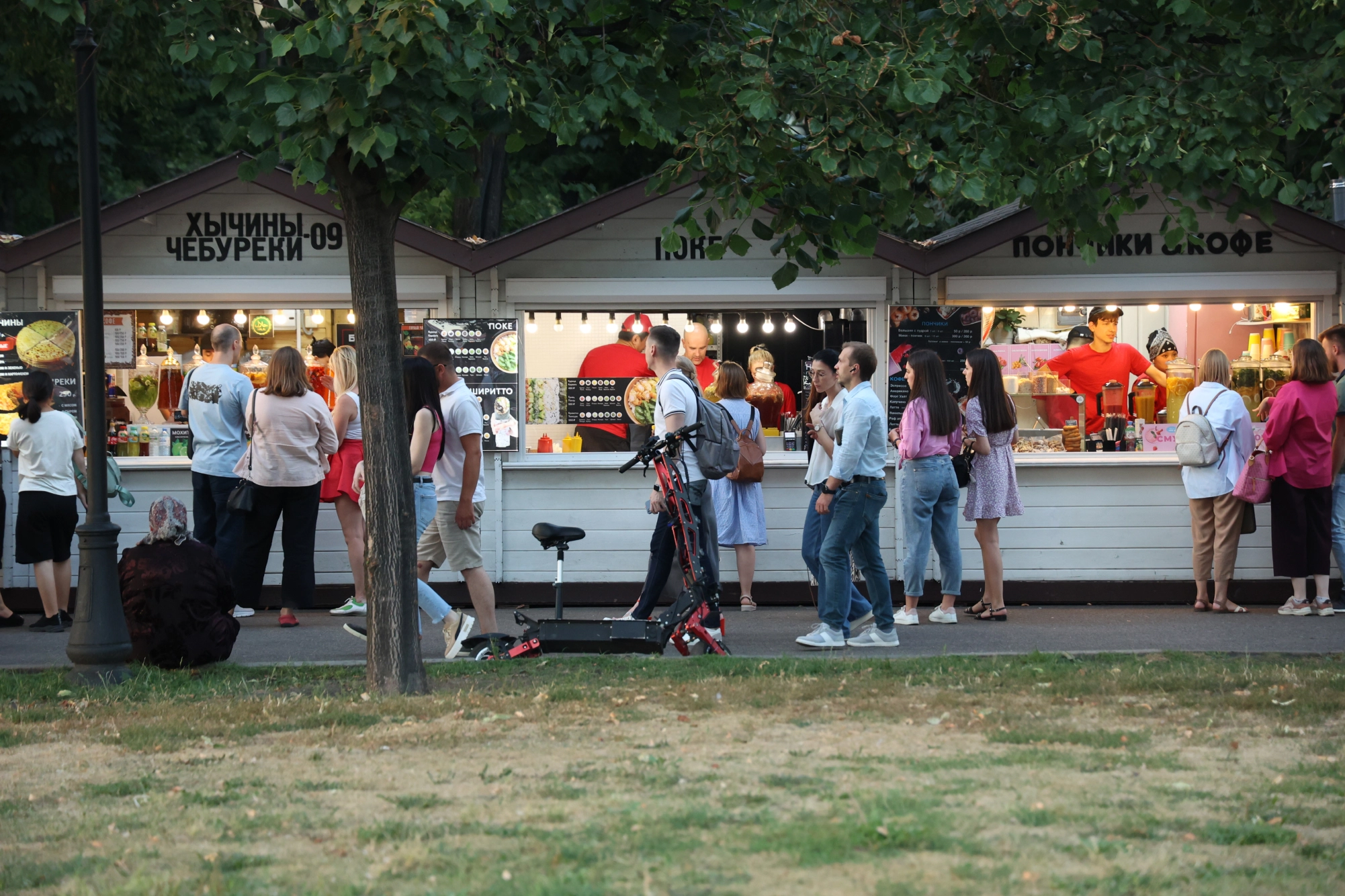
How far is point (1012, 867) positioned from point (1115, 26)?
17.4ft

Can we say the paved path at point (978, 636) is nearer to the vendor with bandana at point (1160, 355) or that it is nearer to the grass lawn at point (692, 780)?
the grass lawn at point (692, 780)

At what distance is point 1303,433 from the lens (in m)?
10.6

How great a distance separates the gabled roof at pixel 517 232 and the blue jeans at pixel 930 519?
1973 millimetres

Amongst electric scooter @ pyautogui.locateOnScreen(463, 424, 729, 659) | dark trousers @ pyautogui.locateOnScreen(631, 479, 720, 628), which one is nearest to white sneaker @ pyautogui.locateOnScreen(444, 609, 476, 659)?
electric scooter @ pyautogui.locateOnScreen(463, 424, 729, 659)

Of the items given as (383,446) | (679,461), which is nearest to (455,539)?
(679,461)

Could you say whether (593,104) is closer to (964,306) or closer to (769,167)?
(769,167)

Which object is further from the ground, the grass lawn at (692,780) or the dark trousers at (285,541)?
the dark trousers at (285,541)

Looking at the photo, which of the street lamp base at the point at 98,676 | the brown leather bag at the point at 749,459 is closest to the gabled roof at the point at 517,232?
the brown leather bag at the point at 749,459

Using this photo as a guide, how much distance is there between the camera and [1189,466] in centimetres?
1101

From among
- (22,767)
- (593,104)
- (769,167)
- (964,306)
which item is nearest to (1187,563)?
(964,306)

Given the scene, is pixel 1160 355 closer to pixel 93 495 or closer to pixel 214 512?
pixel 214 512

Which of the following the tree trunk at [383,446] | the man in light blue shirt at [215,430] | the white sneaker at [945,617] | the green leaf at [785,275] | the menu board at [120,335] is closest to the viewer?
the tree trunk at [383,446]

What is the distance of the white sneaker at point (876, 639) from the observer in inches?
359

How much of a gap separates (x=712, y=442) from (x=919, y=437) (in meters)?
1.80
